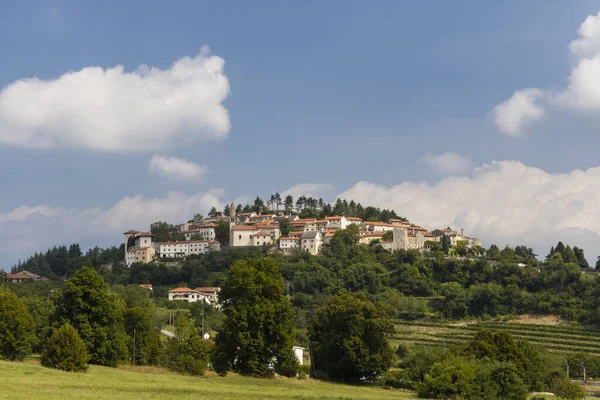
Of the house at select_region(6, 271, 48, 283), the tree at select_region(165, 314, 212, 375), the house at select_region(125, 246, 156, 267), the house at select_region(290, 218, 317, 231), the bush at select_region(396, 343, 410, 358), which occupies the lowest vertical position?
the bush at select_region(396, 343, 410, 358)

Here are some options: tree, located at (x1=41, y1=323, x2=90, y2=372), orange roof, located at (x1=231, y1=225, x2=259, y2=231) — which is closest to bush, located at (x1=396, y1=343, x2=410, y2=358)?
tree, located at (x1=41, y1=323, x2=90, y2=372)

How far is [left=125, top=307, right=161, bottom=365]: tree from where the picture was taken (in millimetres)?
50812

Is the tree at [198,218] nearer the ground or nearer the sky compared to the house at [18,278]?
nearer the sky

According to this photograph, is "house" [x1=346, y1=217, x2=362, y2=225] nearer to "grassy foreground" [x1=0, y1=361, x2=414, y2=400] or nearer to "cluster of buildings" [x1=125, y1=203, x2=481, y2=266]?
"cluster of buildings" [x1=125, y1=203, x2=481, y2=266]

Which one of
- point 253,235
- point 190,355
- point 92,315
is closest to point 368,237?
point 253,235

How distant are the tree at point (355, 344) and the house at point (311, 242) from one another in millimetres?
88278

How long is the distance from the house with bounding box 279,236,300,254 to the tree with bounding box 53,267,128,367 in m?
99.7

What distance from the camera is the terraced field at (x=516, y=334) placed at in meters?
76.2

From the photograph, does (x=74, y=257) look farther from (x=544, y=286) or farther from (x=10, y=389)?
(x=10, y=389)

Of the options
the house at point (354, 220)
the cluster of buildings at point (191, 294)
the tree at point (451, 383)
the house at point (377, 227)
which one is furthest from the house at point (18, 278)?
the tree at point (451, 383)

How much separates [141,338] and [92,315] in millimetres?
8441

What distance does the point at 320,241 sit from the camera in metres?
144

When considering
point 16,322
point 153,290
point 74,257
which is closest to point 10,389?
point 16,322

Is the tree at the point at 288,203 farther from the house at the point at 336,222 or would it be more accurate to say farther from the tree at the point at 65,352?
the tree at the point at 65,352
